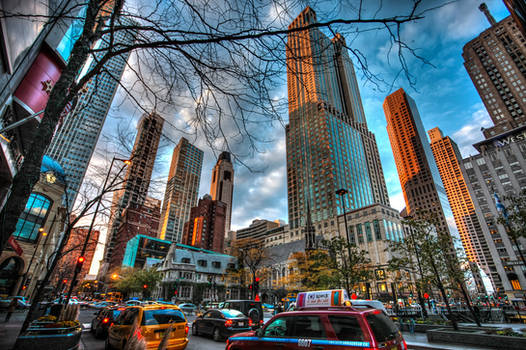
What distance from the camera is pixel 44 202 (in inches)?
1368

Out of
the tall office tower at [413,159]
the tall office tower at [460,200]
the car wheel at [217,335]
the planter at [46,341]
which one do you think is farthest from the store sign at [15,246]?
the tall office tower at [460,200]

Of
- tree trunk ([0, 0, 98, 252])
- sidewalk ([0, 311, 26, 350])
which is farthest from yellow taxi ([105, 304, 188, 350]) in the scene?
tree trunk ([0, 0, 98, 252])

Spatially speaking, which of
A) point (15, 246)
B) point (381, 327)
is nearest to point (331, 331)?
point (381, 327)

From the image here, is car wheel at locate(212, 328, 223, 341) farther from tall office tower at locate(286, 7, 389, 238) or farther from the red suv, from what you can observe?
tall office tower at locate(286, 7, 389, 238)

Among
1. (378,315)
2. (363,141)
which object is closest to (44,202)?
(378,315)

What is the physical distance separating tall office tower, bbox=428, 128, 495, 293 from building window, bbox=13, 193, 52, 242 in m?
172

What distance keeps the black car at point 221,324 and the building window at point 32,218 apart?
3502 cm

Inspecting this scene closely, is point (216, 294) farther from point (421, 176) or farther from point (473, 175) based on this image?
point (421, 176)

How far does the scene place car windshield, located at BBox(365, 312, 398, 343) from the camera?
4496 millimetres

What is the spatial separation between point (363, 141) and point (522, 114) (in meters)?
64.7

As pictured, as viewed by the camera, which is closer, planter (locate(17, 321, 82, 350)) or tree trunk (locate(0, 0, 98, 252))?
tree trunk (locate(0, 0, 98, 252))

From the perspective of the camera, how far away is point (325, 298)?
13.5 meters

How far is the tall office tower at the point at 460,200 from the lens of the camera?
140625 mm

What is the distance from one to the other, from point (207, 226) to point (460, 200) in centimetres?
18412
